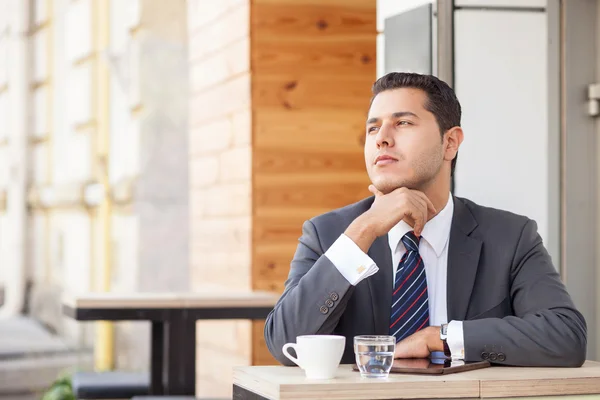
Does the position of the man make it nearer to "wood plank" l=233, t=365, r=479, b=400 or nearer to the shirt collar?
the shirt collar

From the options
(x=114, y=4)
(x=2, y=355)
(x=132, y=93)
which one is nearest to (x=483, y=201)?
(x=132, y=93)

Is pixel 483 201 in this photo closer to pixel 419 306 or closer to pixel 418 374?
pixel 419 306

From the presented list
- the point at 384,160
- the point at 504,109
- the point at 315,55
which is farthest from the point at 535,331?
the point at 315,55

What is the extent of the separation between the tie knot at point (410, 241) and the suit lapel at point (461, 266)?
0.25 feet

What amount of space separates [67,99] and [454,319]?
4849 millimetres

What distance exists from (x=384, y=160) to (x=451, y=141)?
228mm

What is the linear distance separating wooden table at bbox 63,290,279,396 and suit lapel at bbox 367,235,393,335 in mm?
1447

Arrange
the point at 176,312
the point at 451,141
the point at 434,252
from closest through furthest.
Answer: the point at 434,252, the point at 451,141, the point at 176,312

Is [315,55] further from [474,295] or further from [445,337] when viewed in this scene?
[445,337]

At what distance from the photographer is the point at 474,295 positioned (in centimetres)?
202

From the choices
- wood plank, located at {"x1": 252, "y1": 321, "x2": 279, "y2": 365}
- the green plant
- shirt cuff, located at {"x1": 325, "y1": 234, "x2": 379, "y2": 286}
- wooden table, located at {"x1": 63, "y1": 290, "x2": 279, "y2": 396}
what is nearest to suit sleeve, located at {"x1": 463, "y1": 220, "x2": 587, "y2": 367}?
shirt cuff, located at {"x1": 325, "y1": 234, "x2": 379, "y2": 286}

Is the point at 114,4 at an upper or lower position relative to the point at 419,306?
upper

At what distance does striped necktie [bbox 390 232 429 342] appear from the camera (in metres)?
1.96

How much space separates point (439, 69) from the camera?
280 centimetres
